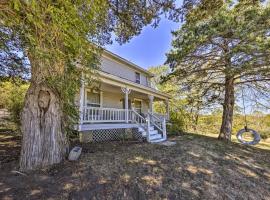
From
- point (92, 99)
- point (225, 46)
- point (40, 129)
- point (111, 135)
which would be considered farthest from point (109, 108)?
point (225, 46)

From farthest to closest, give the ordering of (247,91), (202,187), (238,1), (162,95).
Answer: (162,95), (247,91), (238,1), (202,187)

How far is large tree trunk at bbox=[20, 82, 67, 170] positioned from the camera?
4.54 metres

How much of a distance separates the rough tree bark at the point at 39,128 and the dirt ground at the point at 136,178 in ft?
1.05

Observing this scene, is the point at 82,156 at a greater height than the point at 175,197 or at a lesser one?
greater

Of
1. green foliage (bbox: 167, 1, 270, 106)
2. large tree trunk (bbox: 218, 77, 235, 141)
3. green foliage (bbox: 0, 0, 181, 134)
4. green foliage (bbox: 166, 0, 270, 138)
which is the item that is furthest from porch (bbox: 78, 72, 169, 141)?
large tree trunk (bbox: 218, 77, 235, 141)

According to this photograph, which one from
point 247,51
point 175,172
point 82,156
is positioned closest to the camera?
point 175,172

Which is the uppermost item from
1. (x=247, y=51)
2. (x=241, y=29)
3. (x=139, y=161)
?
(x=241, y=29)

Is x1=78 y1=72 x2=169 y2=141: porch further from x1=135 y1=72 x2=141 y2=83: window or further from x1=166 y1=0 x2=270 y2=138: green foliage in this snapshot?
x1=166 y1=0 x2=270 y2=138: green foliage

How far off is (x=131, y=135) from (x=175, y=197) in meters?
6.75

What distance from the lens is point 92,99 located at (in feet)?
37.1

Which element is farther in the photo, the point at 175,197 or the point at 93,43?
the point at 93,43

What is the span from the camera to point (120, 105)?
14156mm

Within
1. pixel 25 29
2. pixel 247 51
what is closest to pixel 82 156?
pixel 25 29

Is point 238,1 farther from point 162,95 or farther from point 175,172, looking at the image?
point 175,172
